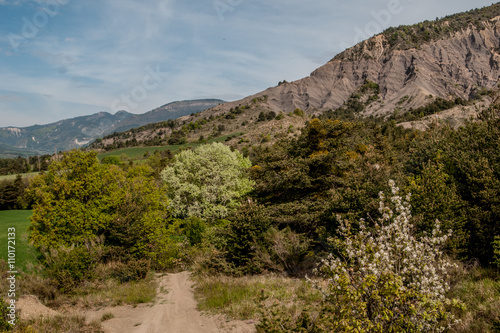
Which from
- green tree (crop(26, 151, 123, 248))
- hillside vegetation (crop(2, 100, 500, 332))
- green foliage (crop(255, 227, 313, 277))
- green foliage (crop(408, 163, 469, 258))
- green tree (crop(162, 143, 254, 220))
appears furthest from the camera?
green tree (crop(162, 143, 254, 220))

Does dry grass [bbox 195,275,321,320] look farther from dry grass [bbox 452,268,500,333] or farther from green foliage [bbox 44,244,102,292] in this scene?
green foliage [bbox 44,244,102,292]

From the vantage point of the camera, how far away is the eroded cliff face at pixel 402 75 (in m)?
137

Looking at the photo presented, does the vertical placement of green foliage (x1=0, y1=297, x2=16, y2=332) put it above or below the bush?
above

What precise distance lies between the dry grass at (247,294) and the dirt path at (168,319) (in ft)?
1.80

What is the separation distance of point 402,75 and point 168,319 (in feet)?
580

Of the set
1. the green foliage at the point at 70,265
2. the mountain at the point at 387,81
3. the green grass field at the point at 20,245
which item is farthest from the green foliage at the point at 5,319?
the mountain at the point at 387,81

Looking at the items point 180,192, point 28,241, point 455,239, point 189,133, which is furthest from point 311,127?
point 189,133

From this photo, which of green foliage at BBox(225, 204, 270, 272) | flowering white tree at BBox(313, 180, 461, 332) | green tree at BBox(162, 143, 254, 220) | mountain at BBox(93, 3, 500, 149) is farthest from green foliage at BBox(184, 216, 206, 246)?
mountain at BBox(93, 3, 500, 149)

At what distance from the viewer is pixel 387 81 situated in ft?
513

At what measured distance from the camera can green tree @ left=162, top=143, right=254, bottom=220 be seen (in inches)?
1087

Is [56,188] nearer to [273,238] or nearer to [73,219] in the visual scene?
[73,219]

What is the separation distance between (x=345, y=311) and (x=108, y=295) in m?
13.6

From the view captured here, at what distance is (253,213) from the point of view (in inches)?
649

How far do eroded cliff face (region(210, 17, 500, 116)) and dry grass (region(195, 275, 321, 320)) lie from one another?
130 meters
